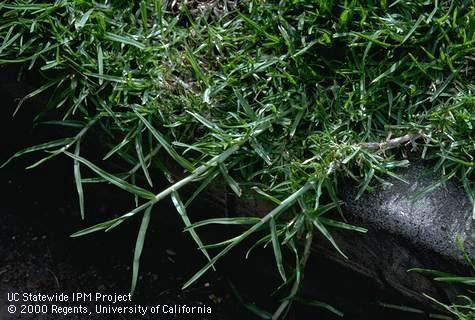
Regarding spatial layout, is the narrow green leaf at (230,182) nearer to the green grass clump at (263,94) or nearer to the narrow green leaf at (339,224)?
the green grass clump at (263,94)

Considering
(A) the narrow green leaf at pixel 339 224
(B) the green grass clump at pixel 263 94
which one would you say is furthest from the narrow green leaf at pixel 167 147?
(A) the narrow green leaf at pixel 339 224

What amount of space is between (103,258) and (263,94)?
0.71 metres

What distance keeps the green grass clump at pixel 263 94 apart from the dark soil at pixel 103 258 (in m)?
0.15

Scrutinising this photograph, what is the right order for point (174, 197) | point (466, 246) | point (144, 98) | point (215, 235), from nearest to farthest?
point (466, 246) → point (174, 197) → point (144, 98) → point (215, 235)

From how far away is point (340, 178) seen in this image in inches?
73.1

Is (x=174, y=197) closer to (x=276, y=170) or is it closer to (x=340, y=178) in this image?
(x=276, y=170)

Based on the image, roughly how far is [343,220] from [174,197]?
1.27 ft

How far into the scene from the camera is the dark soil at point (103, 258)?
84.5 inches

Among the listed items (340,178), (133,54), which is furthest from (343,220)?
(133,54)

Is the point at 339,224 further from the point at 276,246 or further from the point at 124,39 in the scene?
the point at 124,39

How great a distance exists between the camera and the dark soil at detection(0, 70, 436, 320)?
215 centimetres

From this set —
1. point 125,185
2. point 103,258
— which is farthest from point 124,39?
point 103,258

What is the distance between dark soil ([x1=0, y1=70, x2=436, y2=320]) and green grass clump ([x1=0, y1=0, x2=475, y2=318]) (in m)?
0.15

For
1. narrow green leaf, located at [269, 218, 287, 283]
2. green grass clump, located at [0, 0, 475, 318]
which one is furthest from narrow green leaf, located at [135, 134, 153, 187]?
narrow green leaf, located at [269, 218, 287, 283]
